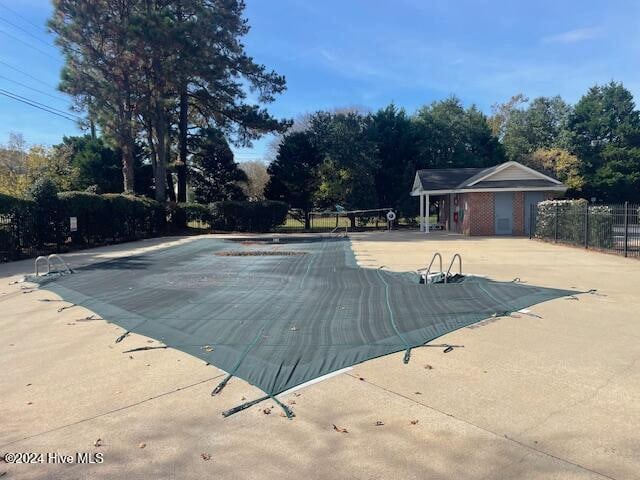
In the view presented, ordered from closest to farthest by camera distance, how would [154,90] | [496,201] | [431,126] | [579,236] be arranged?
[579,236]
[496,201]
[154,90]
[431,126]

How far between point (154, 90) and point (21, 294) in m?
21.2

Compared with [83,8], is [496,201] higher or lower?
lower

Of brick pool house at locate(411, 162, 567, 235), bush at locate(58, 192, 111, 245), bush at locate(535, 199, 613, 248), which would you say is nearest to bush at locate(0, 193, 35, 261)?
bush at locate(58, 192, 111, 245)

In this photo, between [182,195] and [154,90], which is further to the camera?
[182,195]

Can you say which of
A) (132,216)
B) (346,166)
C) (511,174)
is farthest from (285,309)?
(346,166)

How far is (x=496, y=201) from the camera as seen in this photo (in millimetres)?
24328

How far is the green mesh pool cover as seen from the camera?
4.79 meters

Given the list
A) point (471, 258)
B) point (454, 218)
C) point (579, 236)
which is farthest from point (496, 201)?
point (471, 258)

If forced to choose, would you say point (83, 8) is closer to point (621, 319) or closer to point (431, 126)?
point (431, 126)

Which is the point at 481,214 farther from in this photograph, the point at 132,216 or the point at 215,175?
the point at 215,175

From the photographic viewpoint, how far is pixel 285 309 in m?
6.69

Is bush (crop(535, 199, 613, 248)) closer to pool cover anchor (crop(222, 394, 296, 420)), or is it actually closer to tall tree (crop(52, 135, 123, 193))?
pool cover anchor (crop(222, 394, 296, 420))

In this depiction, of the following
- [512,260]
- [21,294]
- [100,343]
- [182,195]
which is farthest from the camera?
[182,195]

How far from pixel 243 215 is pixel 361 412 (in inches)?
1078
